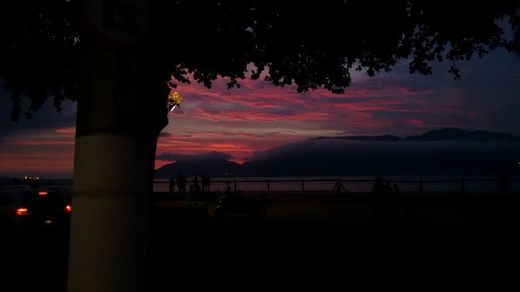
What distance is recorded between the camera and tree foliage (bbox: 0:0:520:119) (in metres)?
13.1

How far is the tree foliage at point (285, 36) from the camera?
1308cm

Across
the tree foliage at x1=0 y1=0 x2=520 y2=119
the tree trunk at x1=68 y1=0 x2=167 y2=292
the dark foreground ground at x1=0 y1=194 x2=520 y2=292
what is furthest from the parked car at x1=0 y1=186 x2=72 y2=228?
the tree trunk at x1=68 y1=0 x2=167 y2=292

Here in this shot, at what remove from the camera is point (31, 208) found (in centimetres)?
1593

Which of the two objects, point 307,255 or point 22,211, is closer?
point 307,255

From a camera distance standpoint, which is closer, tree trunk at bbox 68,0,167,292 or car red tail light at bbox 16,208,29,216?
tree trunk at bbox 68,0,167,292

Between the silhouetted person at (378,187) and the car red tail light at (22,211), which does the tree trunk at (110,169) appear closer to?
the silhouetted person at (378,187)

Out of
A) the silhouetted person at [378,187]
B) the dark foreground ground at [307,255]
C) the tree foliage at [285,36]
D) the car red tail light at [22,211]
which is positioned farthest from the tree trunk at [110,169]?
the car red tail light at [22,211]

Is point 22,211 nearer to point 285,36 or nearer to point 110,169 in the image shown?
point 285,36

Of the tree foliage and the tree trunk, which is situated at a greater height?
the tree foliage

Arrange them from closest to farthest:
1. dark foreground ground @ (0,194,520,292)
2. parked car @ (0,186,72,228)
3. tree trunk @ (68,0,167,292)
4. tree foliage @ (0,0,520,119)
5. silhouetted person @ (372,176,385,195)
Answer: tree trunk @ (68,0,167,292) → dark foreground ground @ (0,194,520,292) → tree foliage @ (0,0,520,119) → parked car @ (0,186,72,228) → silhouetted person @ (372,176,385,195)

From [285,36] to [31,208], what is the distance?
31.0ft

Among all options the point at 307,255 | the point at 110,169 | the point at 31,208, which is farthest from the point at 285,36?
the point at 110,169

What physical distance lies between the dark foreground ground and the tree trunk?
693 centimetres

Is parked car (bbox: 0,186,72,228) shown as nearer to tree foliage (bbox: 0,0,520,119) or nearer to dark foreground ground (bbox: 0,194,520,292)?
dark foreground ground (bbox: 0,194,520,292)
